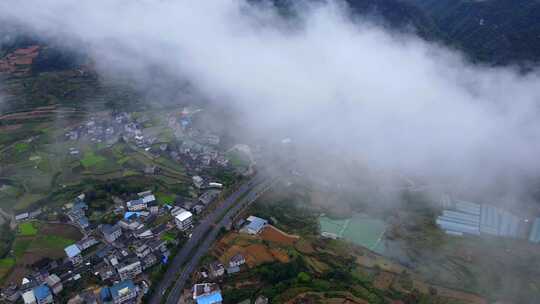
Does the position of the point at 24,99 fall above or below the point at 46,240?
above

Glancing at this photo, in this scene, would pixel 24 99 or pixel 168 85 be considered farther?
pixel 168 85

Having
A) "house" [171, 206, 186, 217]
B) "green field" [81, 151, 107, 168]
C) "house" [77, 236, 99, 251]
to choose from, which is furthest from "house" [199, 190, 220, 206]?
"green field" [81, 151, 107, 168]

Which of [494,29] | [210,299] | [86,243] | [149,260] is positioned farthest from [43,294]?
[494,29]

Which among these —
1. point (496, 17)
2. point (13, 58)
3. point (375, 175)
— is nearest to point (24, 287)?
point (375, 175)

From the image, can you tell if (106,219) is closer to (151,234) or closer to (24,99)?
(151,234)

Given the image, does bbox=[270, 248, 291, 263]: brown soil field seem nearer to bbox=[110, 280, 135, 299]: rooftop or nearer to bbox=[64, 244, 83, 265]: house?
bbox=[110, 280, 135, 299]: rooftop

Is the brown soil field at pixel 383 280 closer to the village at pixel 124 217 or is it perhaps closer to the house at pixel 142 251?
the village at pixel 124 217

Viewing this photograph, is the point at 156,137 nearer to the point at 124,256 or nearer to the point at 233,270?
the point at 124,256
